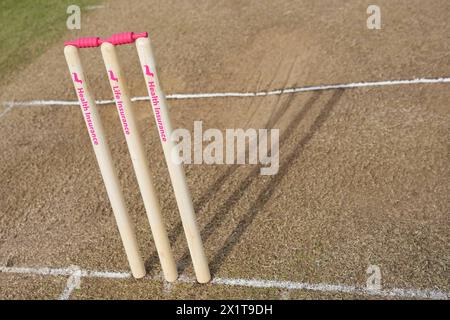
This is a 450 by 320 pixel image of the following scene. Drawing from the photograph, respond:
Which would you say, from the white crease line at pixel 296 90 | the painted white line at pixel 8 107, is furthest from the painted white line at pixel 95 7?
the white crease line at pixel 296 90

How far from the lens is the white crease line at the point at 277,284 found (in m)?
6.64

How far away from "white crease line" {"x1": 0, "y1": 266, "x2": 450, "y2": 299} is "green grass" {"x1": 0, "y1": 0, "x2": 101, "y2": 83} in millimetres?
7075

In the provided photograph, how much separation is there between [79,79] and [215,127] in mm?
4683

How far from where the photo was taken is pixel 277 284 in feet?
22.9

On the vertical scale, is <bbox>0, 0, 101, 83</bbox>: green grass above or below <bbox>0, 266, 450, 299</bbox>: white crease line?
above

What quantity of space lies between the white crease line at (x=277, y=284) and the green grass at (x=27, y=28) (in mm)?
7075

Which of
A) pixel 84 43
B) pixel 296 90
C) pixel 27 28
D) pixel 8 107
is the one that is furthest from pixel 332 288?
pixel 27 28

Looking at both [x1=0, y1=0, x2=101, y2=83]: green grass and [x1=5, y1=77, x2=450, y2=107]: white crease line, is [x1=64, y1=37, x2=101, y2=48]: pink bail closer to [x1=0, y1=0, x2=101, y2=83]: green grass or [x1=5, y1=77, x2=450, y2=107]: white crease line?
[x1=5, y1=77, x2=450, y2=107]: white crease line

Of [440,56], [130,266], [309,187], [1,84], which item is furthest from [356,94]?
[1,84]

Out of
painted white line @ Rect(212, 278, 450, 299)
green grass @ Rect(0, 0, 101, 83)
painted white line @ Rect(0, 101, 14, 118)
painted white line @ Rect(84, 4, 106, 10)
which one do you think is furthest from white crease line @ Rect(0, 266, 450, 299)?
painted white line @ Rect(84, 4, 106, 10)

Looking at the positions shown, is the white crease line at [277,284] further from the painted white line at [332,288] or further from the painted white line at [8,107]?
the painted white line at [8,107]

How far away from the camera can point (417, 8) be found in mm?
13273

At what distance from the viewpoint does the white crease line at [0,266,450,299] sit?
6.64 m
